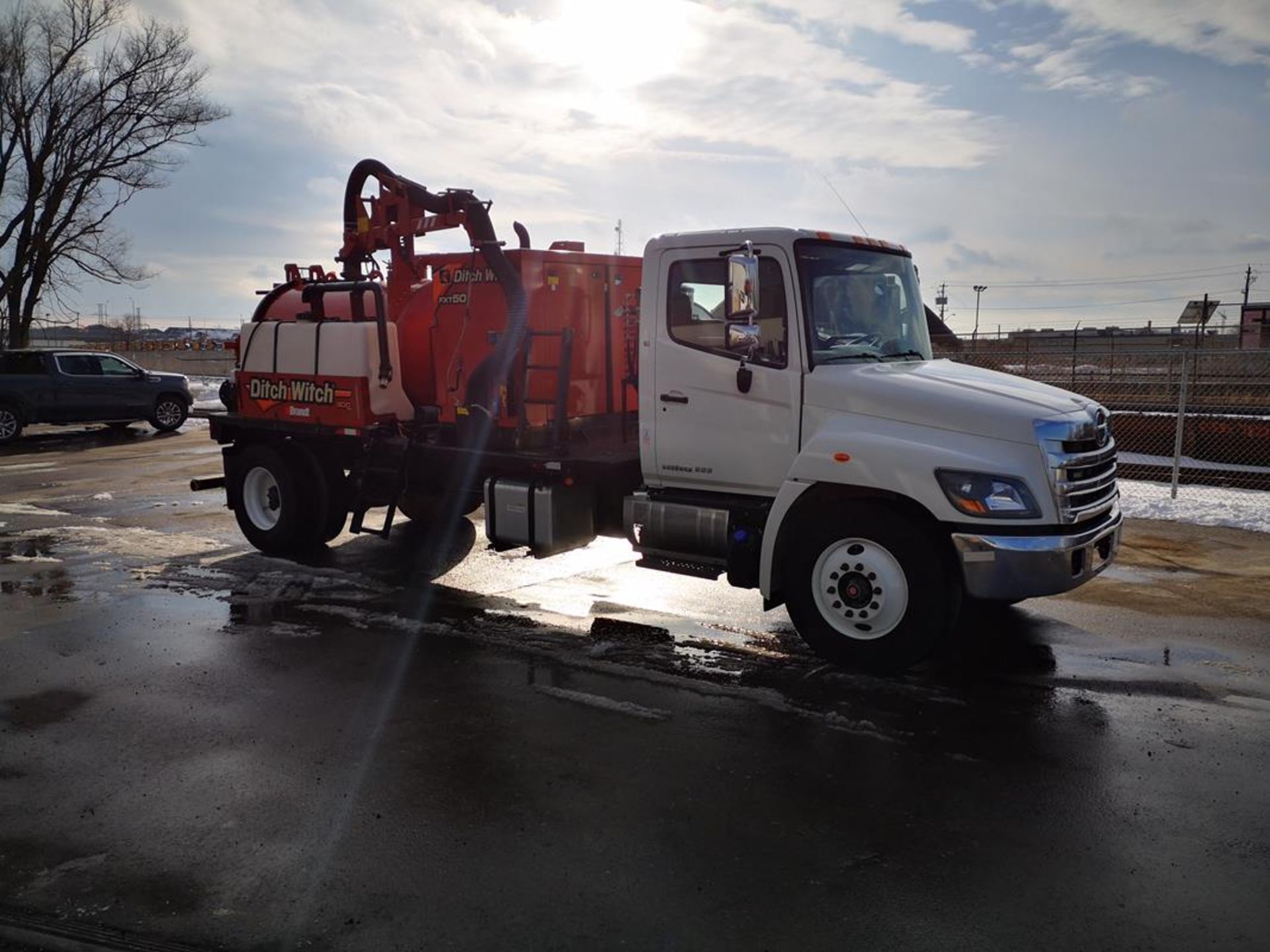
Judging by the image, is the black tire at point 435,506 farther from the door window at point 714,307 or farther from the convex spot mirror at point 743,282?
the convex spot mirror at point 743,282

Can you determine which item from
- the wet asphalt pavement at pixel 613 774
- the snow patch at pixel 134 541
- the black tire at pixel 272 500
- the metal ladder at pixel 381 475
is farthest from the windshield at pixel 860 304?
the snow patch at pixel 134 541

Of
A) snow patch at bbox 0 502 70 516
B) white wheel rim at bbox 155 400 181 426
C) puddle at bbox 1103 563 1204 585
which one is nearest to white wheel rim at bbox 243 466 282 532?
snow patch at bbox 0 502 70 516

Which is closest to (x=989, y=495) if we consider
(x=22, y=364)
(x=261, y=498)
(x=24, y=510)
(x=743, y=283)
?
(x=743, y=283)

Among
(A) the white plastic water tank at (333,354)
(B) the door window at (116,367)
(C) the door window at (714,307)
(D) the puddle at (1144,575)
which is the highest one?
(C) the door window at (714,307)

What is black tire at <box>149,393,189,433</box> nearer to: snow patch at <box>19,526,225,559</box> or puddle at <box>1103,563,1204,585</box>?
snow patch at <box>19,526,225,559</box>

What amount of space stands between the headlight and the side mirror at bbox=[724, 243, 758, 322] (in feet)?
5.06

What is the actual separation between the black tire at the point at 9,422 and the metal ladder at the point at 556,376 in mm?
17133

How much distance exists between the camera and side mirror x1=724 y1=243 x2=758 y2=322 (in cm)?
589

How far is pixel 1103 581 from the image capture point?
27.9ft

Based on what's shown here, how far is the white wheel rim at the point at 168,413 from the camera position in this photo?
73.2 ft

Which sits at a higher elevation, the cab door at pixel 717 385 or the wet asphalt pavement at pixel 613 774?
the cab door at pixel 717 385

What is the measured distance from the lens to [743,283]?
19.4 feet

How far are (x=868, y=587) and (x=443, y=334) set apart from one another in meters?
4.73

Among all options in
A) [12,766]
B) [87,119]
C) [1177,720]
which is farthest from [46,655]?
[87,119]
